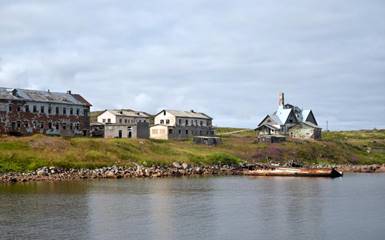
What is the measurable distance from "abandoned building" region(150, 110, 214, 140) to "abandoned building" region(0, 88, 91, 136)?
18.6m

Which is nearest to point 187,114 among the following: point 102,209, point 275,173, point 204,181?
point 275,173

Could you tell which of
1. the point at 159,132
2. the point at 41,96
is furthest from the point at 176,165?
the point at 159,132

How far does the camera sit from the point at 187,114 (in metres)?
129

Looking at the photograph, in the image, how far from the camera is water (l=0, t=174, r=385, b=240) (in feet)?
125

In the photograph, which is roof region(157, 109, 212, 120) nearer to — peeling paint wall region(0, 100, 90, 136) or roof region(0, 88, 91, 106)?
roof region(0, 88, 91, 106)

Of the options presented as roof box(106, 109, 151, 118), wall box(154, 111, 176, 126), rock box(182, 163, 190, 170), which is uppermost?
roof box(106, 109, 151, 118)

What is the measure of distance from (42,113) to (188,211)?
5691 cm

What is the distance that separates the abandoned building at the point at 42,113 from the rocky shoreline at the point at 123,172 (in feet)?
64.1

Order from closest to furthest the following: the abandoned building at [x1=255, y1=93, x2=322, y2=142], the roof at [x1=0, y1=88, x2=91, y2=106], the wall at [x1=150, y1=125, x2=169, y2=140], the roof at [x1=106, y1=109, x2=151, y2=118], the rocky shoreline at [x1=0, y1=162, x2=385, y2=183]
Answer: the rocky shoreline at [x1=0, y1=162, x2=385, y2=183] < the roof at [x1=0, y1=88, x2=91, y2=106] < the wall at [x1=150, y1=125, x2=169, y2=140] < the roof at [x1=106, y1=109, x2=151, y2=118] < the abandoned building at [x1=255, y1=93, x2=322, y2=142]

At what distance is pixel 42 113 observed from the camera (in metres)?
98.1

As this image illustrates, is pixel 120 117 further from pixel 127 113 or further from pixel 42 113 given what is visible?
pixel 42 113

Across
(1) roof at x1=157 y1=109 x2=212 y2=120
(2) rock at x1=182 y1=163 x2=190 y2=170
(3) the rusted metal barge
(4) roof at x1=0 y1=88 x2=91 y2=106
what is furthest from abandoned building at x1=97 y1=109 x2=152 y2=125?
(3) the rusted metal barge

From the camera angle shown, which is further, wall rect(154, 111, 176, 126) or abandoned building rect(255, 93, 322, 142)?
abandoned building rect(255, 93, 322, 142)

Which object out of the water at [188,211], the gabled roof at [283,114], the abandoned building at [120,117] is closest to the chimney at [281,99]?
the gabled roof at [283,114]
